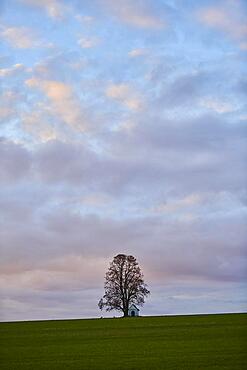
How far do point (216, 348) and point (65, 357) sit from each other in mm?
9570

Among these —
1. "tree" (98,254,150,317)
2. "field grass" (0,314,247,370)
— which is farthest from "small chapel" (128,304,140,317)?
"field grass" (0,314,247,370)

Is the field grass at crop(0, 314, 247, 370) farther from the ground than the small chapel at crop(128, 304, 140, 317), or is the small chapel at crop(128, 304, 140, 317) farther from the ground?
the small chapel at crop(128, 304, 140, 317)

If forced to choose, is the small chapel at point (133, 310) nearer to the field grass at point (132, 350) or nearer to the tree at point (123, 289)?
the tree at point (123, 289)

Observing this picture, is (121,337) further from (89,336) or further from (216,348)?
(216,348)

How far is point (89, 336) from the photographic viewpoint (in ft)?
197

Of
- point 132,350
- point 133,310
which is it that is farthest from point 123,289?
point 132,350

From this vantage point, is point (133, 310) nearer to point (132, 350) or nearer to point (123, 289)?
point (123, 289)

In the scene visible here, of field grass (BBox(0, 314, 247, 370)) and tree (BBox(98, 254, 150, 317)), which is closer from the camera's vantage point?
field grass (BBox(0, 314, 247, 370))

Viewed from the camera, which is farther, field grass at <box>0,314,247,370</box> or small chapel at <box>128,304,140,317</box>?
small chapel at <box>128,304,140,317</box>

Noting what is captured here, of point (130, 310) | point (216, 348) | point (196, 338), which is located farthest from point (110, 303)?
point (216, 348)

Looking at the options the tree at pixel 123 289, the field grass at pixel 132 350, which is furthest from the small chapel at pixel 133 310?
the field grass at pixel 132 350

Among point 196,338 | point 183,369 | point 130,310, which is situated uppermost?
point 130,310

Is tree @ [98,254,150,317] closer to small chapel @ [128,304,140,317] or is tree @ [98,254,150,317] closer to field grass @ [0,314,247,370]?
small chapel @ [128,304,140,317]

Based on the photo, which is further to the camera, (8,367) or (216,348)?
(216,348)
